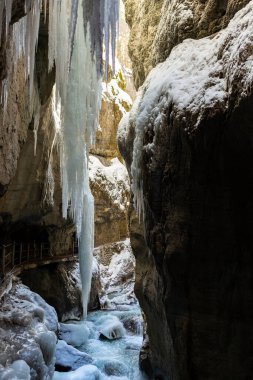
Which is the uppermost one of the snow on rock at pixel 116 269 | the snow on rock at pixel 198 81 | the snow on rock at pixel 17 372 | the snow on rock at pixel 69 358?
the snow on rock at pixel 198 81

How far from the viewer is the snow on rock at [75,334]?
12.7 meters

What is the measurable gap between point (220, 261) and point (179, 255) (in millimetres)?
605

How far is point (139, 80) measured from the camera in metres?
9.91

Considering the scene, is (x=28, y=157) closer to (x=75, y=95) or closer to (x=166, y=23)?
(x=75, y=95)

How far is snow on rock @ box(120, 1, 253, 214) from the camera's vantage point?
14.7 feet

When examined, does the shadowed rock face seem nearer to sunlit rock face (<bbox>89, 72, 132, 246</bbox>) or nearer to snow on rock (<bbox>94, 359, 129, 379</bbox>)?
snow on rock (<bbox>94, 359, 129, 379</bbox>)

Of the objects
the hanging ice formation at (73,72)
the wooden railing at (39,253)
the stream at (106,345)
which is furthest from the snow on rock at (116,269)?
the hanging ice formation at (73,72)

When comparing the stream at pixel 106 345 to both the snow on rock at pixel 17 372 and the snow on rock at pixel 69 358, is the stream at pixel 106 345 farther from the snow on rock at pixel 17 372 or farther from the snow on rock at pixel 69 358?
the snow on rock at pixel 17 372

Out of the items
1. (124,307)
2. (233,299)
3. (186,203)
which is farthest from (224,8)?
(124,307)

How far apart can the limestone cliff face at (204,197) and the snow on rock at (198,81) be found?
0.7 inches

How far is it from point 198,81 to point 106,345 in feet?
33.8

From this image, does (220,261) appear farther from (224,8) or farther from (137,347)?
(137,347)

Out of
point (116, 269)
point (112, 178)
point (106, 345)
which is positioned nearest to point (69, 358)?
point (106, 345)

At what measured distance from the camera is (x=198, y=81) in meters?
5.23
